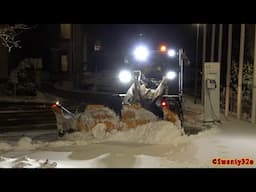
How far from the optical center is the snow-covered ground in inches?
353

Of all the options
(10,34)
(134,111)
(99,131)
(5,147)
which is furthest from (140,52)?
(5,147)

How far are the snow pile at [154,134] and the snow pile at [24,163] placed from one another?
2.78 meters

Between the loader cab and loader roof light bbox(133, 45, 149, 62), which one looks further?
the loader cab

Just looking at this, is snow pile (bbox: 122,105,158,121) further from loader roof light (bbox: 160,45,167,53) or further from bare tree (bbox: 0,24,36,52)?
bare tree (bbox: 0,24,36,52)

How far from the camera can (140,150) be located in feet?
33.7

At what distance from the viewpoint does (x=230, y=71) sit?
16625 millimetres

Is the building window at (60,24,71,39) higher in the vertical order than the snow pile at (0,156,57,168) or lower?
higher

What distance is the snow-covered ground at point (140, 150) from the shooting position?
8.97 metres

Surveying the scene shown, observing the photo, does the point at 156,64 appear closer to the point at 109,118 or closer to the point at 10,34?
the point at 109,118

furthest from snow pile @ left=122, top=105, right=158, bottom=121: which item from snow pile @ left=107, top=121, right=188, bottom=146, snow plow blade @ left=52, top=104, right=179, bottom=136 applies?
snow pile @ left=107, top=121, right=188, bottom=146

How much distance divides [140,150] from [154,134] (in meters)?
1.00

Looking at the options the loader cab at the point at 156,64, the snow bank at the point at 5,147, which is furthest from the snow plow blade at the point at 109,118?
the loader cab at the point at 156,64
